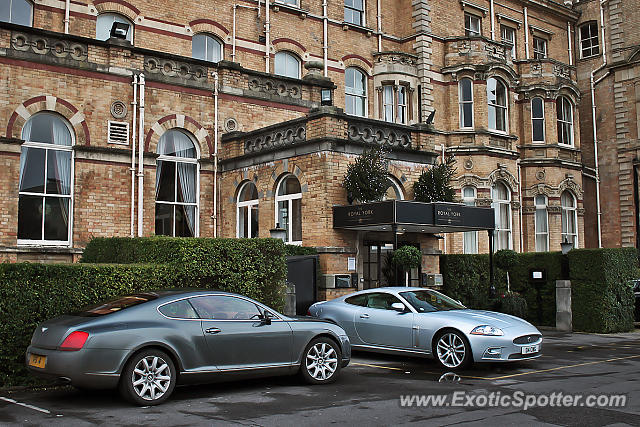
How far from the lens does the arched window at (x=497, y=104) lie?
95.1ft

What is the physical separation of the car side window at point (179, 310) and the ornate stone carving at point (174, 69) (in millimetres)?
11984

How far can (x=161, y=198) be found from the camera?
19.3m

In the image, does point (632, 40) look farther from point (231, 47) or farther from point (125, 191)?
point (125, 191)

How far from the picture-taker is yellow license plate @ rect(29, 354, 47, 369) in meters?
8.02

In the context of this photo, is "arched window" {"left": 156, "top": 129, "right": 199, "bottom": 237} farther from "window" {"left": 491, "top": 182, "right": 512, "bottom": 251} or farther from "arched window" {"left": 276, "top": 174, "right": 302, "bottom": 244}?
"window" {"left": 491, "top": 182, "right": 512, "bottom": 251}

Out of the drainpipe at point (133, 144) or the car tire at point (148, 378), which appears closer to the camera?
the car tire at point (148, 378)

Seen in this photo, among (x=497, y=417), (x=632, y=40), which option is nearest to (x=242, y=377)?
(x=497, y=417)

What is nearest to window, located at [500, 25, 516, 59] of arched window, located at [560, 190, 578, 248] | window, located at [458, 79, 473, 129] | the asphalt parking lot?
window, located at [458, 79, 473, 129]

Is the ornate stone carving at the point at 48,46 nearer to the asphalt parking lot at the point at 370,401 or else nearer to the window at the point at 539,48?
the asphalt parking lot at the point at 370,401

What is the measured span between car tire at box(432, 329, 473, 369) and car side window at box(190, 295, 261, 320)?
137 inches

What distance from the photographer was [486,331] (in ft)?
36.0

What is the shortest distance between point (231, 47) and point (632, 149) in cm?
2014

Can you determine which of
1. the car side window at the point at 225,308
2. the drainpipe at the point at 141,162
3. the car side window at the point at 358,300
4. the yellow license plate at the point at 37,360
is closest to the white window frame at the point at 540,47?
the drainpipe at the point at 141,162

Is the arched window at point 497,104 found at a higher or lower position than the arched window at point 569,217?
higher
